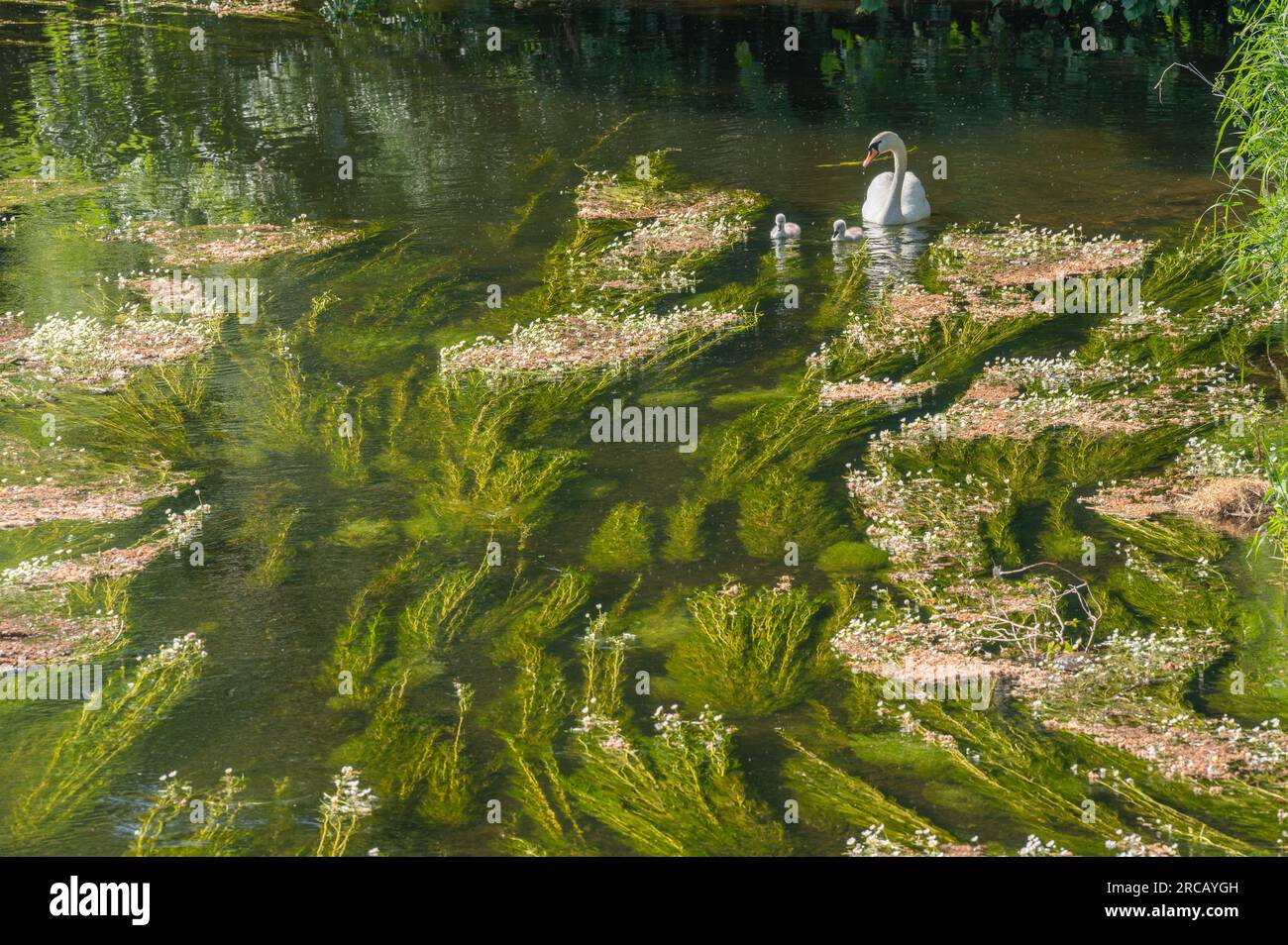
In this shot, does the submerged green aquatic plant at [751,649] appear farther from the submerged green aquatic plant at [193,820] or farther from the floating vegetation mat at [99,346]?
the floating vegetation mat at [99,346]

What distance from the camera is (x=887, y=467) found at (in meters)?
9.98

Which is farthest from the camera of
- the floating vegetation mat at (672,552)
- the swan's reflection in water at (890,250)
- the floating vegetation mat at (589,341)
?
the swan's reflection in water at (890,250)

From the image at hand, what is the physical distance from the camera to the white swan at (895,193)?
14.5 metres

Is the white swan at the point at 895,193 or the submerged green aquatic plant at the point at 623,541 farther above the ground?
the white swan at the point at 895,193

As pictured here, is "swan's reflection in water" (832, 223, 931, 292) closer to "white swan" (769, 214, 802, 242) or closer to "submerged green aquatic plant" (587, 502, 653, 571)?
"white swan" (769, 214, 802, 242)

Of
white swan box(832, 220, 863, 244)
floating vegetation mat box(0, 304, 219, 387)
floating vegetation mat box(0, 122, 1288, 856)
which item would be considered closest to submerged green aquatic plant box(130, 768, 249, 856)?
floating vegetation mat box(0, 122, 1288, 856)

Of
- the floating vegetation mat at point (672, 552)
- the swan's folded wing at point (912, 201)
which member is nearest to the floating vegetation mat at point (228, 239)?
the floating vegetation mat at point (672, 552)

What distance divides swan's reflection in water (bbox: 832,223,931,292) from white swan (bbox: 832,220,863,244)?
0.08 m

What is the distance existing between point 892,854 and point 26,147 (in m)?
16.4

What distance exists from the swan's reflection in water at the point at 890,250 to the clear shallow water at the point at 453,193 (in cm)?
7

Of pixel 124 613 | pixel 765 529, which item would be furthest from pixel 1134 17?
pixel 124 613

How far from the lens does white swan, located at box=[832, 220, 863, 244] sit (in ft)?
47.0

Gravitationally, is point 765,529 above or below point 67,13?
below
